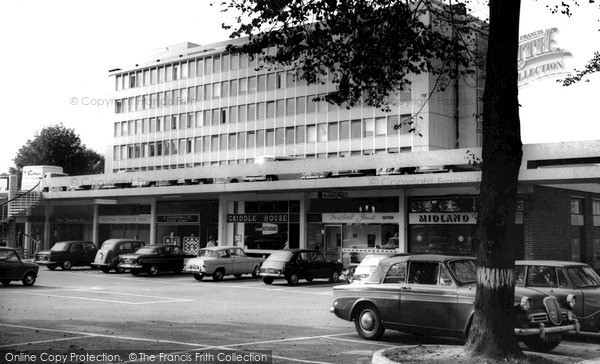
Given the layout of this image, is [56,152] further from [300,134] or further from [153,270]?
[153,270]

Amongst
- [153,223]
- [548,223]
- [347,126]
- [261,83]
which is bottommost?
[548,223]

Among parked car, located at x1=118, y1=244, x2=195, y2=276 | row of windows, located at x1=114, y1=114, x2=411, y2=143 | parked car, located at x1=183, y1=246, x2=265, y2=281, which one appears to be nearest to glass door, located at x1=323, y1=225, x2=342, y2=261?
parked car, located at x1=183, y1=246, x2=265, y2=281

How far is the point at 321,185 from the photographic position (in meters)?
32.1

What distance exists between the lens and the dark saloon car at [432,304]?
1069 centimetres

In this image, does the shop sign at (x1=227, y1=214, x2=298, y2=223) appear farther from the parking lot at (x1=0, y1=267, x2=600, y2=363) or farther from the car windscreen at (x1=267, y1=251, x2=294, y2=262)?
the parking lot at (x1=0, y1=267, x2=600, y2=363)

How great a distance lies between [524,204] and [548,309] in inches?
694

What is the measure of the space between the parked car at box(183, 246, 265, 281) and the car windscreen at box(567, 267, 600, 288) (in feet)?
58.9

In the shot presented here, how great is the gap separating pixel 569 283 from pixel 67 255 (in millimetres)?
28597

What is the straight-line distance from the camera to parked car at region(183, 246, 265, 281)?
2827 centimetres

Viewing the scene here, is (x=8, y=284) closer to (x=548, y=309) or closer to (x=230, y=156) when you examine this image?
(x=548, y=309)

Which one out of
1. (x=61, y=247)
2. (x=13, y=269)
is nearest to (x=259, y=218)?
(x=61, y=247)

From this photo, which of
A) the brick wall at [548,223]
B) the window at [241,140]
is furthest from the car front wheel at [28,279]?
the window at [241,140]

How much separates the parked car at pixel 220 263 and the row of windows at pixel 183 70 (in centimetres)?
3050

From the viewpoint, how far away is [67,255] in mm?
35094
